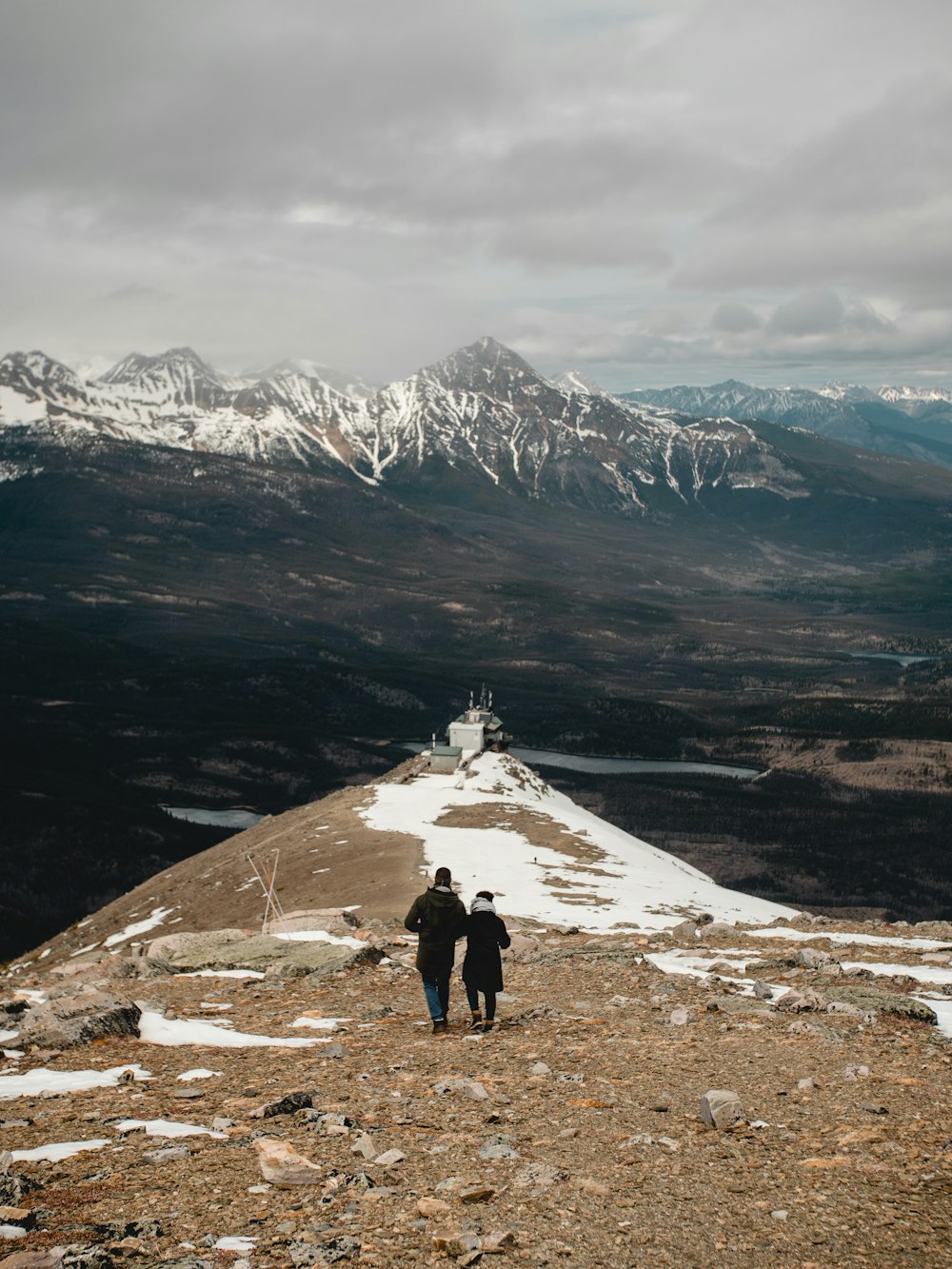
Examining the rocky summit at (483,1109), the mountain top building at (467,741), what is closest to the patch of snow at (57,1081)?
the rocky summit at (483,1109)

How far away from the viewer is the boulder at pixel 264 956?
26922 mm

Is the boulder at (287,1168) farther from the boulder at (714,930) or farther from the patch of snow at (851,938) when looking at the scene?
the boulder at (714,930)

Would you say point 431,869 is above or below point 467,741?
→ above

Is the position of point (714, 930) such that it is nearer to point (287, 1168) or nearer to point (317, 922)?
point (317, 922)

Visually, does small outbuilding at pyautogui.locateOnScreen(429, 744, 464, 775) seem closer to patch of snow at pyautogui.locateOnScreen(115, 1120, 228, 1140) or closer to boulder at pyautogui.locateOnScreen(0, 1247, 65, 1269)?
patch of snow at pyautogui.locateOnScreen(115, 1120, 228, 1140)

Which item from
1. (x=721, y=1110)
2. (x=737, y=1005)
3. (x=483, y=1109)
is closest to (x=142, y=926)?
(x=737, y=1005)

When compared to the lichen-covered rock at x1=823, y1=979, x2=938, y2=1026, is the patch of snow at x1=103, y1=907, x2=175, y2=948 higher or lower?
lower

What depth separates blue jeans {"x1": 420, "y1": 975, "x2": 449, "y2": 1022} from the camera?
67.2 ft

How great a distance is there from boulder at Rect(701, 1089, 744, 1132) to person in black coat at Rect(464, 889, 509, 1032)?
711 cm

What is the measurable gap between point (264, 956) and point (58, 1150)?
1598 cm

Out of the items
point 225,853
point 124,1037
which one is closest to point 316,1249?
point 124,1037

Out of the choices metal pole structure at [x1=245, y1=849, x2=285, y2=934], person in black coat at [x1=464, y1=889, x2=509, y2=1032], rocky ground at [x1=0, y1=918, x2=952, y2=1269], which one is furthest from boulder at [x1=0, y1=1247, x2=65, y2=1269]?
metal pole structure at [x1=245, y1=849, x2=285, y2=934]

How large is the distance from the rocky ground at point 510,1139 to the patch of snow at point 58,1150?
10cm

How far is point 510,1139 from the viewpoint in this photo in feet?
44.5
